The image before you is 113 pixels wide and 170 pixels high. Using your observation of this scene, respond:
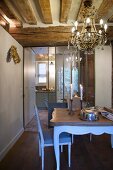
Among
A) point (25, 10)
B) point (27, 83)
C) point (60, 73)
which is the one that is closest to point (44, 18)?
point (25, 10)

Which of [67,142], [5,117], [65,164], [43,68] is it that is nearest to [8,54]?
[5,117]

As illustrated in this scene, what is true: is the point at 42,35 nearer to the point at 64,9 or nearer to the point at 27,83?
the point at 64,9

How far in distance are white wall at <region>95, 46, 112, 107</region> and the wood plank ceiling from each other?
1.01 metres

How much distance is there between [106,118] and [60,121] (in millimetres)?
689

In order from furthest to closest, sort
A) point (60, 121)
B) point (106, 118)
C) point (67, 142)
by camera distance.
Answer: point (67, 142), point (106, 118), point (60, 121)

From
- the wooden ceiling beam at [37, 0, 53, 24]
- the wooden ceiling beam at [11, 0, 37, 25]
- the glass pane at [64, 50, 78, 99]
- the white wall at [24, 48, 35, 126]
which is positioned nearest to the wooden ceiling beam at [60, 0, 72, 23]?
the wooden ceiling beam at [37, 0, 53, 24]

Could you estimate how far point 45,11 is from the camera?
3.92 meters

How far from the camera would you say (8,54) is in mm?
3789

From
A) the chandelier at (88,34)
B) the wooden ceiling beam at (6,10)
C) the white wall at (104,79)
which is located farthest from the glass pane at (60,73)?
the chandelier at (88,34)

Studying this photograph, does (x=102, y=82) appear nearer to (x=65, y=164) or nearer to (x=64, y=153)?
(x=64, y=153)

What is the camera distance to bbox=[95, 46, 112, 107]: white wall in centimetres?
565

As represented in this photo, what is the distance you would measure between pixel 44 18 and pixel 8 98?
191cm

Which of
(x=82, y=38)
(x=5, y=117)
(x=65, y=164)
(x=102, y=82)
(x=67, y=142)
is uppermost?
(x=82, y=38)

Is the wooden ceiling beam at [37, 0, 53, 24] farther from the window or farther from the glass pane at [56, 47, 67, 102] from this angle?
the window
